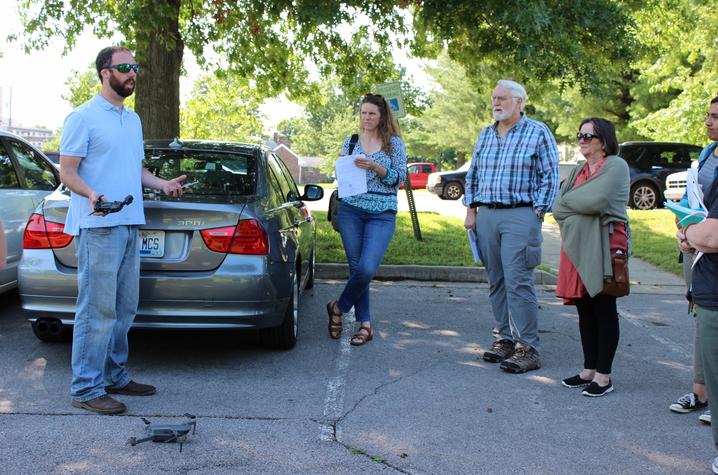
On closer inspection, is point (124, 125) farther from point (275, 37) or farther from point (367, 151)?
point (275, 37)

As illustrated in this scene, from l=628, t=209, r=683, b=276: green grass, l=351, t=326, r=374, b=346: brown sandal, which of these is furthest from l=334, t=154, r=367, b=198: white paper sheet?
l=628, t=209, r=683, b=276: green grass

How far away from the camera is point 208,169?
19.0 ft

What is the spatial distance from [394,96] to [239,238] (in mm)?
7247

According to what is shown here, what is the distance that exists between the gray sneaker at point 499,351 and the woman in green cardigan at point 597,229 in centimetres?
85

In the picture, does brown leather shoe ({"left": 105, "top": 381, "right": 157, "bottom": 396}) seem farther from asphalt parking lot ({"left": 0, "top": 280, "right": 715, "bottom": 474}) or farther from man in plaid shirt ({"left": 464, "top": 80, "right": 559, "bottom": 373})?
man in plaid shirt ({"left": 464, "top": 80, "right": 559, "bottom": 373})

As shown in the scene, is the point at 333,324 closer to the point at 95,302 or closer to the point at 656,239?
the point at 95,302

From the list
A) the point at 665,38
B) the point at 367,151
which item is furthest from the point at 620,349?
the point at 665,38

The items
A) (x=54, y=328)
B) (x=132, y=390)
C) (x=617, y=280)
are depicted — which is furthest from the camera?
(x=54, y=328)

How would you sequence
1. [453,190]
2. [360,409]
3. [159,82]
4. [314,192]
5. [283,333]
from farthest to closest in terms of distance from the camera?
[453,190] < [159,82] < [314,192] < [283,333] < [360,409]

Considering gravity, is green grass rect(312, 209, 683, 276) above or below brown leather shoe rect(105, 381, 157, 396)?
above

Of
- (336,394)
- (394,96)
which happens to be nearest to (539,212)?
(336,394)

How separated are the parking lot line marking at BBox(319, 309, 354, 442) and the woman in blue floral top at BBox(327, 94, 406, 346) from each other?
9.5 inches

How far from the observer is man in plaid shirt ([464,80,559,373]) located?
539 cm

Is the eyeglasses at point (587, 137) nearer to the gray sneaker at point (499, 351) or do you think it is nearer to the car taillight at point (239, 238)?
the gray sneaker at point (499, 351)
